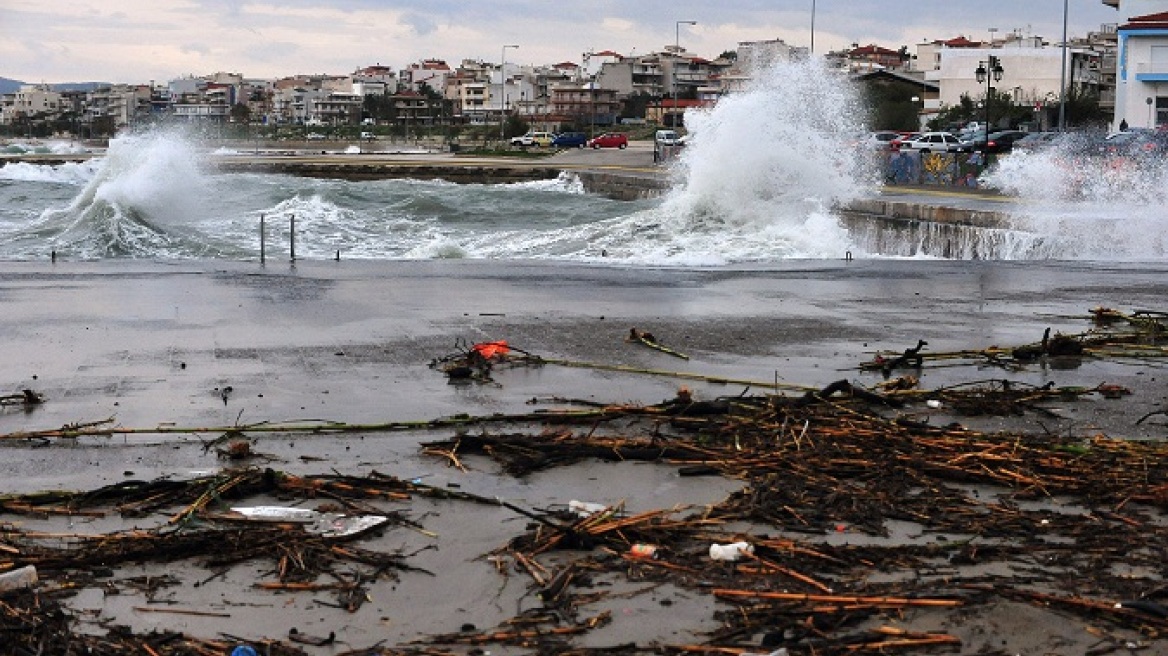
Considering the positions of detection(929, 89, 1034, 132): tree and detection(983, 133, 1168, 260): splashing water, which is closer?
detection(983, 133, 1168, 260): splashing water

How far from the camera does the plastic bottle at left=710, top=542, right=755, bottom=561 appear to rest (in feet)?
18.1

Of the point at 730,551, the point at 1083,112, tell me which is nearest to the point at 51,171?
the point at 1083,112

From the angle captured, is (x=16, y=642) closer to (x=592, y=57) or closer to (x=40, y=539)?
(x=40, y=539)

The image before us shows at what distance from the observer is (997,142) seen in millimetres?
49625

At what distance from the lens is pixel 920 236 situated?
26750 mm

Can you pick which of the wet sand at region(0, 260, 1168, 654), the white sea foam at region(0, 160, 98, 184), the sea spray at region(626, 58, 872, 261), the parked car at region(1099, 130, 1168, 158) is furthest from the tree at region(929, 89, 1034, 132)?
the wet sand at region(0, 260, 1168, 654)

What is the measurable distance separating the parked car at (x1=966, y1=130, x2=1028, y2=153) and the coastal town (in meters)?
2.45

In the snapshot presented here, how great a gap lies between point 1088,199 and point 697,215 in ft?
27.5

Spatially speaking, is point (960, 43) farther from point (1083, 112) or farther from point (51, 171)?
point (51, 171)

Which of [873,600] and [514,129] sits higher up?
[514,129]

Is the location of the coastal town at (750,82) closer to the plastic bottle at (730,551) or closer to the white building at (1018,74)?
the white building at (1018,74)

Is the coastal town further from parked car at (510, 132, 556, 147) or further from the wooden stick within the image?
the wooden stick

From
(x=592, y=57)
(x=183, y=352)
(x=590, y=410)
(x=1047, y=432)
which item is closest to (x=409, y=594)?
(x=590, y=410)

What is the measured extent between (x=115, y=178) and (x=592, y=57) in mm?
142964
